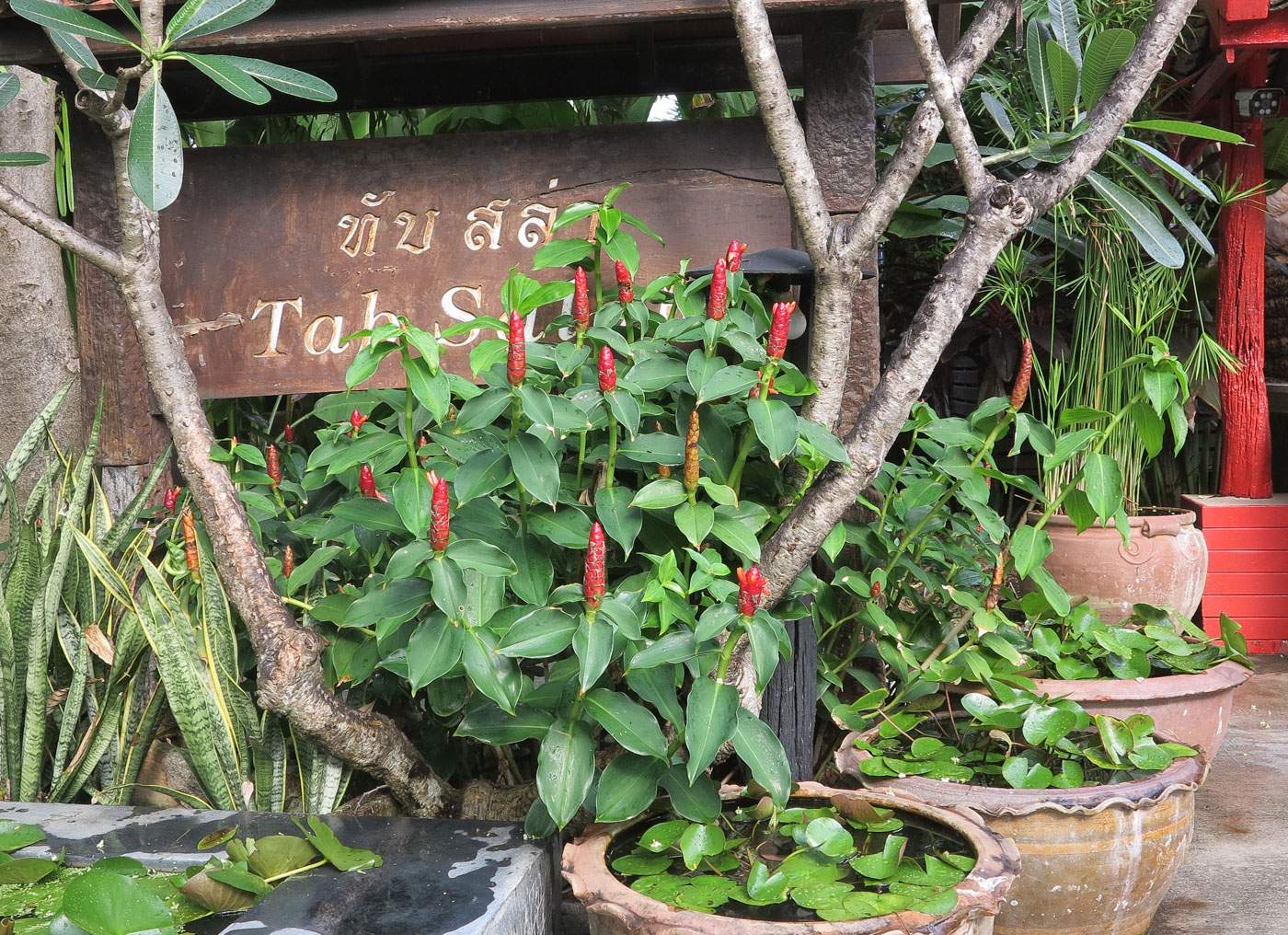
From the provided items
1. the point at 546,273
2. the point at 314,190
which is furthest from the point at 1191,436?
the point at 314,190

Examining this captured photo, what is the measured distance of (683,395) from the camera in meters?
1.73

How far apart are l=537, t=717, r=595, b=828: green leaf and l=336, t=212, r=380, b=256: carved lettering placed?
4.25ft

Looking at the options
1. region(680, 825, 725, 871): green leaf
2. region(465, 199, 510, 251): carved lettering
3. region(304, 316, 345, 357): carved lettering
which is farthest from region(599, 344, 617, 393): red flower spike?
region(304, 316, 345, 357): carved lettering

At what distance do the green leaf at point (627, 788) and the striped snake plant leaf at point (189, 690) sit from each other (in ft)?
2.72

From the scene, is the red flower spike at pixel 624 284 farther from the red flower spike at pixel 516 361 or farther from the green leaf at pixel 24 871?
the green leaf at pixel 24 871

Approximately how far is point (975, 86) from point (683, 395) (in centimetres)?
305

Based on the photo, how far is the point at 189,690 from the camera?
75.3 inches

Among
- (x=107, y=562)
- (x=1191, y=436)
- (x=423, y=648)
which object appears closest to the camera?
(x=423, y=648)

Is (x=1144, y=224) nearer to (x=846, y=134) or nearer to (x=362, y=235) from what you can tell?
(x=846, y=134)

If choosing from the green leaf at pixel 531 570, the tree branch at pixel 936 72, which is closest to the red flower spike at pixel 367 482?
the green leaf at pixel 531 570

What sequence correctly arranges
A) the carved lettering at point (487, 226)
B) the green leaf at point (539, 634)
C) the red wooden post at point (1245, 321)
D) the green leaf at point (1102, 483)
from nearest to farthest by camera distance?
the green leaf at point (539, 634) → the green leaf at point (1102, 483) → the carved lettering at point (487, 226) → the red wooden post at point (1245, 321)

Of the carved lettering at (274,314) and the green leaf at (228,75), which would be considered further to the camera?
the carved lettering at (274,314)

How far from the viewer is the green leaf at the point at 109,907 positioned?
1.31 m

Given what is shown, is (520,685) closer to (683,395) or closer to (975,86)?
(683,395)
